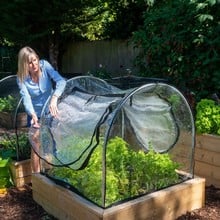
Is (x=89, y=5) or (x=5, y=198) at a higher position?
(x=89, y=5)

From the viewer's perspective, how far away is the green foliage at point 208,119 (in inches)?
194

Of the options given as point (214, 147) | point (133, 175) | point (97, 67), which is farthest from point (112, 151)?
point (97, 67)

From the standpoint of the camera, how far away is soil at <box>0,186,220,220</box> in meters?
4.20

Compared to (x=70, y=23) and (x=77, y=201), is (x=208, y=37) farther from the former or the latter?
(x=70, y=23)

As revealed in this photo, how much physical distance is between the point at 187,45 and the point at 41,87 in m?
2.44

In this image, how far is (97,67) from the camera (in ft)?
49.6

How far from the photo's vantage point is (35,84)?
188 inches

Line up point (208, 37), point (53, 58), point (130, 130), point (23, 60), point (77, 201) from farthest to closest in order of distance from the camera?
point (53, 58) → point (208, 37) → point (23, 60) → point (130, 130) → point (77, 201)

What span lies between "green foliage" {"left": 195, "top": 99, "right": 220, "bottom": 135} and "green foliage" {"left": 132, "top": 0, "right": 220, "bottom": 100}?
2.64 feet

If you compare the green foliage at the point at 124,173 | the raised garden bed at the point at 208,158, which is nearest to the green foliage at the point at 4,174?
the green foliage at the point at 124,173

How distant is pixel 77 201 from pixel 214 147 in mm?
1796

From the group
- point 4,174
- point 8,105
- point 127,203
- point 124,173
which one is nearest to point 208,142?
point 124,173

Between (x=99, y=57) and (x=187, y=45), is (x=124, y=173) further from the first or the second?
(x=99, y=57)

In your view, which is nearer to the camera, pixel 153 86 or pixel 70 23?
pixel 153 86
